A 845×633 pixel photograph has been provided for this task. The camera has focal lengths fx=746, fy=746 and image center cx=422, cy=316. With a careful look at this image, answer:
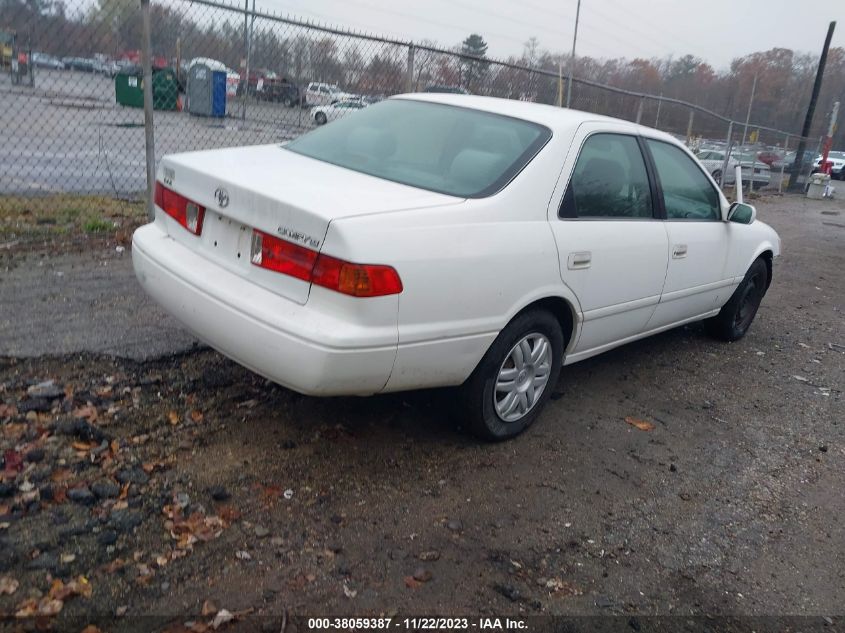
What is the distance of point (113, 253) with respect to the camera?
623cm

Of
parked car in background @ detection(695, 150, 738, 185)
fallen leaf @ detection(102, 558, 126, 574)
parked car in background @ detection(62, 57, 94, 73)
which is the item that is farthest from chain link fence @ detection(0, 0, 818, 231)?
parked car in background @ detection(695, 150, 738, 185)

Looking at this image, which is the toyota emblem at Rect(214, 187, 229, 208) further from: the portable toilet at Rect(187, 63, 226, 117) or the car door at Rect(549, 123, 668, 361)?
the portable toilet at Rect(187, 63, 226, 117)

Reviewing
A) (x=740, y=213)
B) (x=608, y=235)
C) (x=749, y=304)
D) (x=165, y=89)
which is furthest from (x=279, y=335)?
(x=165, y=89)

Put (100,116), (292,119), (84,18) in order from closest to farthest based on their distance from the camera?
(84,18)
(292,119)
(100,116)

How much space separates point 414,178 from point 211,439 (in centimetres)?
156

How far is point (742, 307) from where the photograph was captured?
6098mm

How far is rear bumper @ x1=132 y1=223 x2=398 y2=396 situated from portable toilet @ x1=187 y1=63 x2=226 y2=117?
4475mm

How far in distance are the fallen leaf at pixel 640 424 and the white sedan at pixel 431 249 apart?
1.48 ft

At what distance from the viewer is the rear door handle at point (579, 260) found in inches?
148

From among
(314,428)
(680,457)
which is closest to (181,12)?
(314,428)

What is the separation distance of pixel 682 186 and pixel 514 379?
2070 millimetres

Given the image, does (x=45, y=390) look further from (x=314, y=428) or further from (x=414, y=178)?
(x=414, y=178)

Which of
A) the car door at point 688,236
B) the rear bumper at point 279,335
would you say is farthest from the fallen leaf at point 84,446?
the car door at point 688,236

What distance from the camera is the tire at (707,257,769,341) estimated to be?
5844 millimetres
